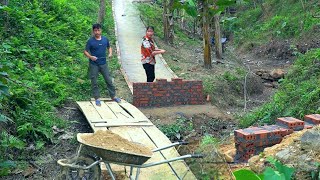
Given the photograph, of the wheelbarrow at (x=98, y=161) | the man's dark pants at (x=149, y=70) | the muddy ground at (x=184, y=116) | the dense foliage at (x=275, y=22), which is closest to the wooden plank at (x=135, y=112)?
the muddy ground at (x=184, y=116)

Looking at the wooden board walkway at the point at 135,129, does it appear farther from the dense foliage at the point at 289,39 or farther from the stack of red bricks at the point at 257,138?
the dense foliage at the point at 289,39

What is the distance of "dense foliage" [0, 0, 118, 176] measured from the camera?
7.36m

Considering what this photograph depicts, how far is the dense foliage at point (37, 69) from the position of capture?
7363 millimetres

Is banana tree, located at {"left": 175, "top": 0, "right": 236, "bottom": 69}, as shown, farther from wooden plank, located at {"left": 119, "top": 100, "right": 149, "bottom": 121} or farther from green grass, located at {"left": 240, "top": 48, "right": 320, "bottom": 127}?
wooden plank, located at {"left": 119, "top": 100, "right": 149, "bottom": 121}

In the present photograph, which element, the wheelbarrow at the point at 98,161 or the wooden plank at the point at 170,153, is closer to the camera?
the wheelbarrow at the point at 98,161

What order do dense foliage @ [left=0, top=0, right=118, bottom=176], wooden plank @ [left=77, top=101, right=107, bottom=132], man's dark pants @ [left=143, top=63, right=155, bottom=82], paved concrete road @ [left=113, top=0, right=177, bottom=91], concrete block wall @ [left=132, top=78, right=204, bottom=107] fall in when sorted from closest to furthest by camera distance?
1. dense foliage @ [left=0, top=0, right=118, bottom=176]
2. wooden plank @ [left=77, top=101, right=107, bottom=132]
3. concrete block wall @ [left=132, top=78, right=204, bottom=107]
4. man's dark pants @ [left=143, top=63, right=155, bottom=82]
5. paved concrete road @ [left=113, top=0, right=177, bottom=91]

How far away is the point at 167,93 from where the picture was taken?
10.9 metres

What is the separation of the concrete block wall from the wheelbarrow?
476 centimetres

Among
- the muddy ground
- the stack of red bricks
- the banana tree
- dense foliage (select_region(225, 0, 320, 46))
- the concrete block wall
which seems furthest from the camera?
dense foliage (select_region(225, 0, 320, 46))

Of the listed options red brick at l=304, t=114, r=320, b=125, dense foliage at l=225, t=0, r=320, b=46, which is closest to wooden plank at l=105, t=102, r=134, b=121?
red brick at l=304, t=114, r=320, b=125

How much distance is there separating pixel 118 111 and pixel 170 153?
2693mm

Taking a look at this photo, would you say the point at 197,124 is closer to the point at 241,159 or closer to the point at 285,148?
the point at 241,159

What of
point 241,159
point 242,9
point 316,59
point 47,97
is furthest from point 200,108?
point 242,9

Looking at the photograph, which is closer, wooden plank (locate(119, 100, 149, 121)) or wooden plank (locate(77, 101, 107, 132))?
wooden plank (locate(77, 101, 107, 132))
